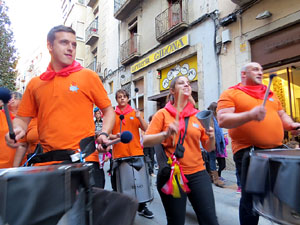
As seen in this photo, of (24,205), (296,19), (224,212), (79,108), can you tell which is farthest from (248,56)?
(24,205)

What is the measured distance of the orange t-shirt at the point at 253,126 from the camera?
220cm

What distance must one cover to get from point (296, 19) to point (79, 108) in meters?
6.57

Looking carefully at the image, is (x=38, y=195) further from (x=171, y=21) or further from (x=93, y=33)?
(x=93, y=33)

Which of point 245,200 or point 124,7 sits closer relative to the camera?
point 245,200

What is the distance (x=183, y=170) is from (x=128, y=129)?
1885mm

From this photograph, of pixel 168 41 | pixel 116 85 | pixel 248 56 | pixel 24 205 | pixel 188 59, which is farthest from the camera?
pixel 116 85

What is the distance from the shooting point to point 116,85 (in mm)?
16391

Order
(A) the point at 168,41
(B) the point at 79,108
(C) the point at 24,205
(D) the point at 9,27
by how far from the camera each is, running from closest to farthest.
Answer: (C) the point at 24,205
(B) the point at 79,108
(A) the point at 168,41
(D) the point at 9,27

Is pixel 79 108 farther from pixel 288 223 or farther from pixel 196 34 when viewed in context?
pixel 196 34

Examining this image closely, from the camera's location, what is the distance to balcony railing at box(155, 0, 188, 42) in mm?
10008

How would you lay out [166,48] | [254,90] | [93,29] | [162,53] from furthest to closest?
[93,29] → [162,53] → [166,48] → [254,90]

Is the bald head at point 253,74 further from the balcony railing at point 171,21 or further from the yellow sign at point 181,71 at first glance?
the balcony railing at point 171,21

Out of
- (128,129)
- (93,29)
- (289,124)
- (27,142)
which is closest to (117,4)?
(93,29)

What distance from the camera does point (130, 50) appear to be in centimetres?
1448
